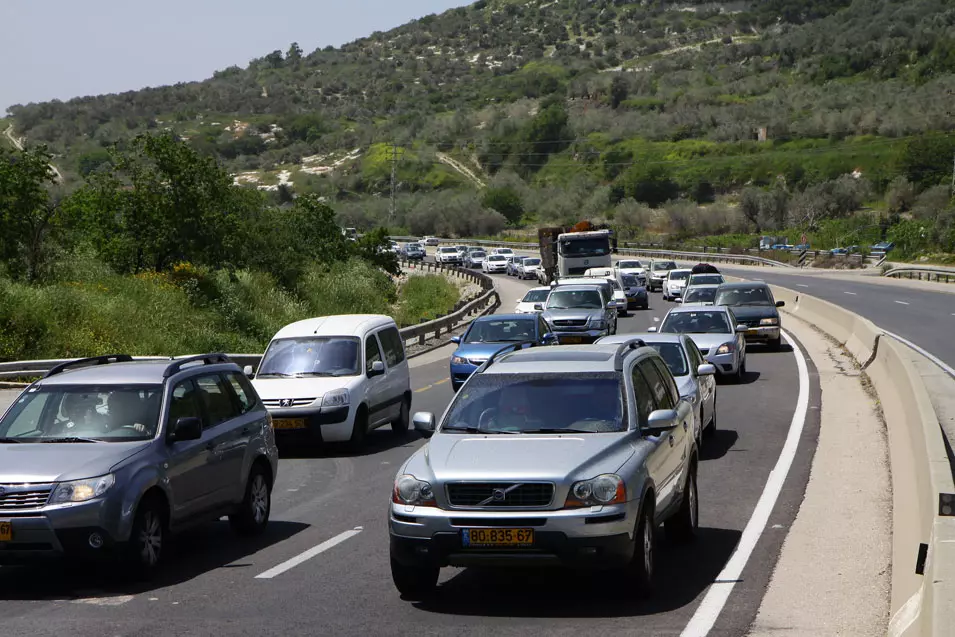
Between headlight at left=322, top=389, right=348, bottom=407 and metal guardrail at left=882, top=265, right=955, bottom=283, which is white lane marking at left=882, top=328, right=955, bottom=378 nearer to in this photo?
headlight at left=322, top=389, right=348, bottom=407

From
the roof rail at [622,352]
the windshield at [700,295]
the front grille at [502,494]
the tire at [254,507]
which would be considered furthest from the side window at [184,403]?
the windshield at [700,295]

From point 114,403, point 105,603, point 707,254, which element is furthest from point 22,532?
point 707,254

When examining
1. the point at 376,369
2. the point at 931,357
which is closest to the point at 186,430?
the point at 376,369

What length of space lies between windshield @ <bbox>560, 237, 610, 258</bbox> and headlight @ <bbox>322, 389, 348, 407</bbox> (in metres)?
38.0

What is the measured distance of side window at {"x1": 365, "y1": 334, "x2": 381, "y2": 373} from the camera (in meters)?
17.9

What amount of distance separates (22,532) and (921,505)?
6663 millimetres

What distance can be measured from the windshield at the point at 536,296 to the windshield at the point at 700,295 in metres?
5.51

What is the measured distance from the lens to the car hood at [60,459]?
355 inches

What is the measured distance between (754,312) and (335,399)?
17131mm

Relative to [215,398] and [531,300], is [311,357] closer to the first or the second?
[215,398]

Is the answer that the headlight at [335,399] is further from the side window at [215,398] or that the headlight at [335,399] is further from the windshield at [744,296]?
the windshield at [744,296]

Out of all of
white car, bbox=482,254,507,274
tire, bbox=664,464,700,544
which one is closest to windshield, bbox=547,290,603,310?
tire, bbox=664,464,700,544

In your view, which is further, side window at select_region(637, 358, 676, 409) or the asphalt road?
side window at select_region(637, 358, 676, 409)

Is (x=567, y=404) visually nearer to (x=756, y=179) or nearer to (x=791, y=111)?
(x=756, y=179)
